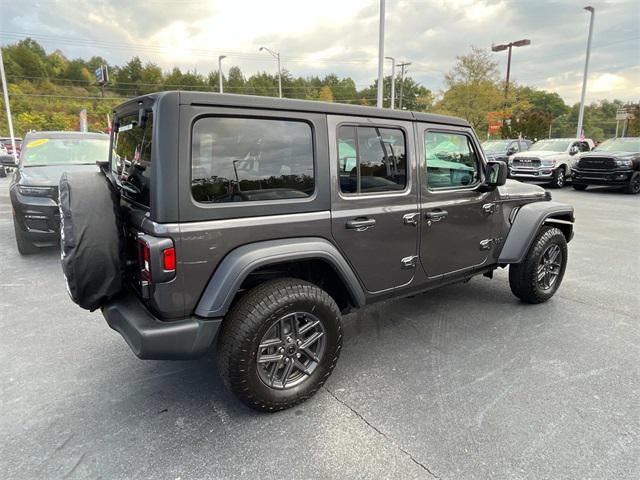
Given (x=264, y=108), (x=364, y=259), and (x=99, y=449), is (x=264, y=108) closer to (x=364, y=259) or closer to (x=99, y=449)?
(x=364, y=259)

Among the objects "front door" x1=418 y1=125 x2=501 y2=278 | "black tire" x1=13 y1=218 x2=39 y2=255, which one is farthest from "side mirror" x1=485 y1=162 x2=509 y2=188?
"black tire" x1=13 y1=218 x2=39 y2=255

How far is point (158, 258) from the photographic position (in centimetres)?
205

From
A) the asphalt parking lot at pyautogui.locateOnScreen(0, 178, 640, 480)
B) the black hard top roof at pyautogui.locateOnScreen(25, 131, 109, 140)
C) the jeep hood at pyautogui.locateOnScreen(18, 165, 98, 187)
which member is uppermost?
the black hard top roof at pyautogui.locateOnScreen(25, 131, 109, 140)

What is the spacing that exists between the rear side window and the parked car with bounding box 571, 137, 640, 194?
14.1 metres

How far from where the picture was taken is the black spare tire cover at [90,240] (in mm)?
2203

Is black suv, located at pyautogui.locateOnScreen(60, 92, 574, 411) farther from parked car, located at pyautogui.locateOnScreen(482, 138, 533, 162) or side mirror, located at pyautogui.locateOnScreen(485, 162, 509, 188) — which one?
parked car, located at pyautogui.locateOnScreen(482, 138, 533, 162)

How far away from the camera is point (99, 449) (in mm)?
2184

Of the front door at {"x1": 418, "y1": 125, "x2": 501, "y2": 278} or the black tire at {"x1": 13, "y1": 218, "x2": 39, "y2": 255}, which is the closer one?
the front door at {"x1": 418, "y1": 125, "x2": 501, "y2": 278}

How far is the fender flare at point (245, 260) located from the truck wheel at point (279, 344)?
17cm

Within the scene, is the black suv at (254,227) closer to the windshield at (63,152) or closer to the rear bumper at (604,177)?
the windshield at (63,152)

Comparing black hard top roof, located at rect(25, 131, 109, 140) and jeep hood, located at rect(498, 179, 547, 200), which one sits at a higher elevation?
black hard top roof, located at rect(25, 131, 109, 140)

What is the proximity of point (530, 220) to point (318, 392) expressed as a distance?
8.70 ft

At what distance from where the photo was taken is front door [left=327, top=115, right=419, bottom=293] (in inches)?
105

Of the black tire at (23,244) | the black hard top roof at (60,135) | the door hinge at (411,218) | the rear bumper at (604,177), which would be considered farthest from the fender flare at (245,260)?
the rear bumper at (604,177)
